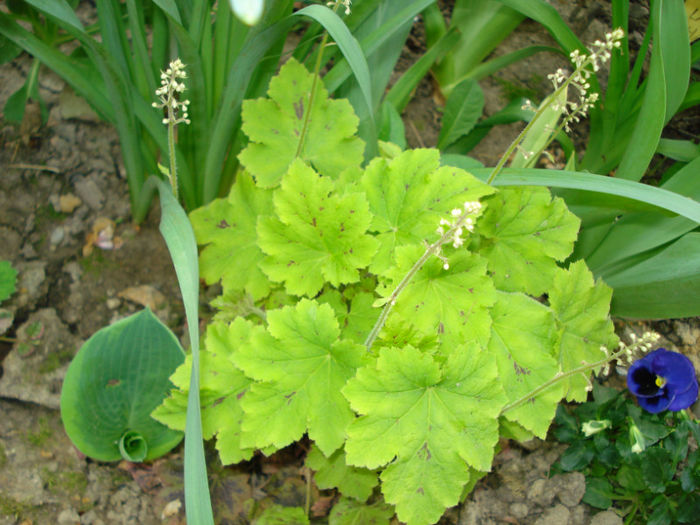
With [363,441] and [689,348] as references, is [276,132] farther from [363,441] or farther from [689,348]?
[689,348]

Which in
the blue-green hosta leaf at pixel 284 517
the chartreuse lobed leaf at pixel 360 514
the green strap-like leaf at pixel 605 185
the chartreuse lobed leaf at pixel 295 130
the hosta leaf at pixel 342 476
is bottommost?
the blue-green hosta leaf at pixel 284 517

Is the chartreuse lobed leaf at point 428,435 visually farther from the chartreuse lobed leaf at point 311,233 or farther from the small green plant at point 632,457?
the small green plant at point 632,457

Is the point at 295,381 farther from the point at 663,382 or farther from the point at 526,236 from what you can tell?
the point at 663,382

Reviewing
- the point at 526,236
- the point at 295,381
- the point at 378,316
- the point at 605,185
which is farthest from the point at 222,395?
the point at 605,185

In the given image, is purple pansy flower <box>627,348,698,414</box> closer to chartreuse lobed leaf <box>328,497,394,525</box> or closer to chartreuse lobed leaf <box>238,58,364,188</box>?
chartreuse lobed leaf <box>328,497,394,525</box>

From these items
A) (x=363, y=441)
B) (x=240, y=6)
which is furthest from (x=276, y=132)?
(x=363, y=441)

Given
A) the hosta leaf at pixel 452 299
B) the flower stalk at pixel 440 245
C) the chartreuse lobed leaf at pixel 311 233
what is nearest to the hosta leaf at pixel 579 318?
the hosta leaf at pixel 452 299
